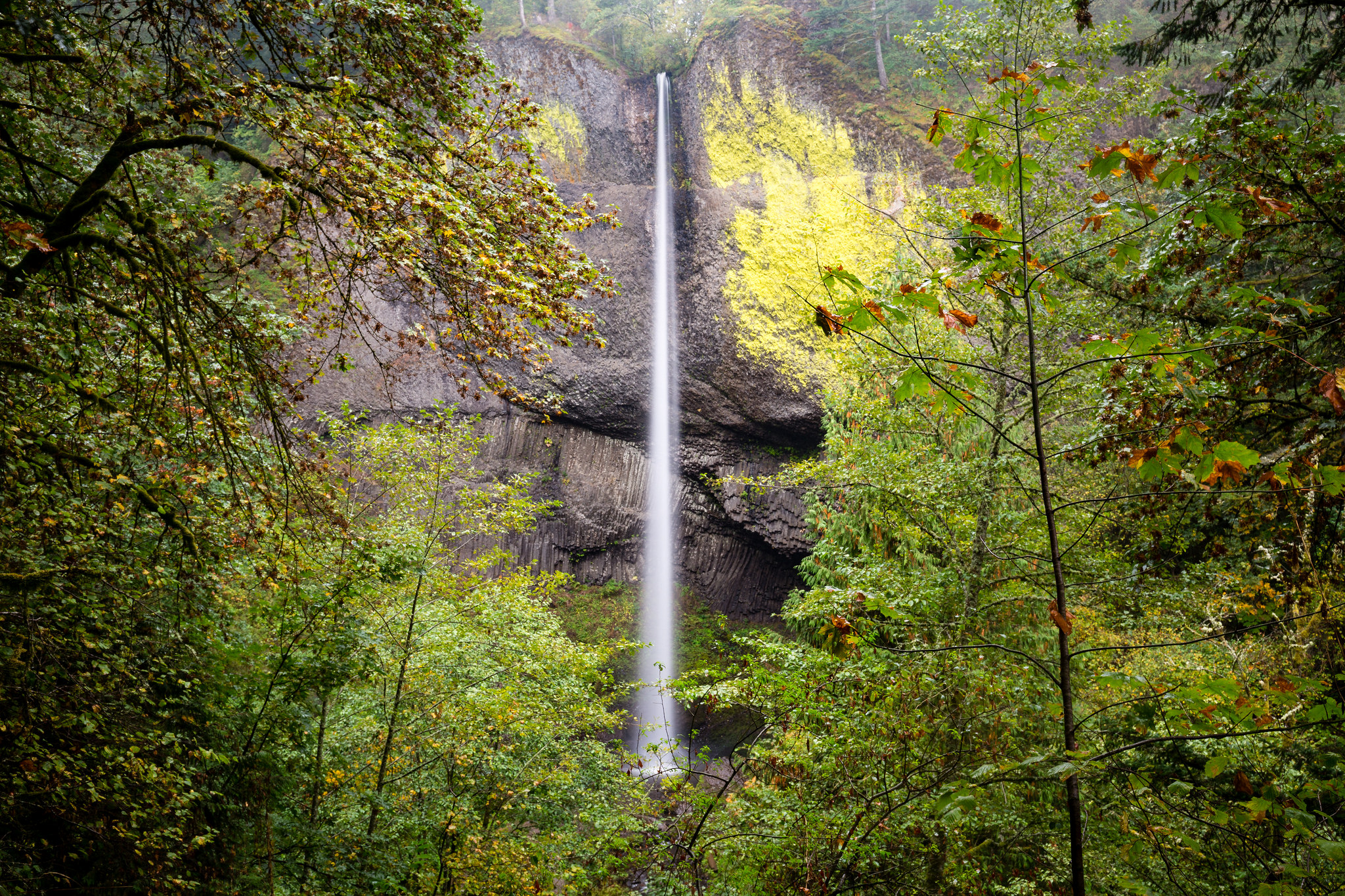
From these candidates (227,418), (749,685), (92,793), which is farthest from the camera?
(749,685)

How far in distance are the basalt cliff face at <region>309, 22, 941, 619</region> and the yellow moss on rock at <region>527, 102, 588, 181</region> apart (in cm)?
5

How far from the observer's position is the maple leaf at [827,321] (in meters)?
1.78

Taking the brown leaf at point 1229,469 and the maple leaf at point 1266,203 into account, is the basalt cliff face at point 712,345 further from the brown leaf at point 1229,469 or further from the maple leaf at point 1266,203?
the brown leaf at point 1229,469

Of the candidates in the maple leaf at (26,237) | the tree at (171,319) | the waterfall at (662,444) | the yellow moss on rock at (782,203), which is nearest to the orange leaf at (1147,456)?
the tree at (171,319)

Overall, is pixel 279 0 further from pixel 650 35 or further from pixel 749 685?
pixel 650 35

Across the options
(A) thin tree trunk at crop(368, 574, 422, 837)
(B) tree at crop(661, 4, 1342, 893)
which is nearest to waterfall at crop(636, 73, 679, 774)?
(B) tree at crop(661, 4, 1342, 893)

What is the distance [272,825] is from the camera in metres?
4.64

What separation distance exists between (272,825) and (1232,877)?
621 centimetres

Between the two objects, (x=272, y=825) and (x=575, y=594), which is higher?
(x=575, y=594)

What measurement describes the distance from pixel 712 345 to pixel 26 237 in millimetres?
14590

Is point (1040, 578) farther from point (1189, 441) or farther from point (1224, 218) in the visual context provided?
point (1224, 218)

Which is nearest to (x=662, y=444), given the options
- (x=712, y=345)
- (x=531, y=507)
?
(x=712, y=345)

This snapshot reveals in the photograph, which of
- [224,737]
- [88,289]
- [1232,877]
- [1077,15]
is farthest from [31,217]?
[1232,877]

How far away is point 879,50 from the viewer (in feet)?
59.2
